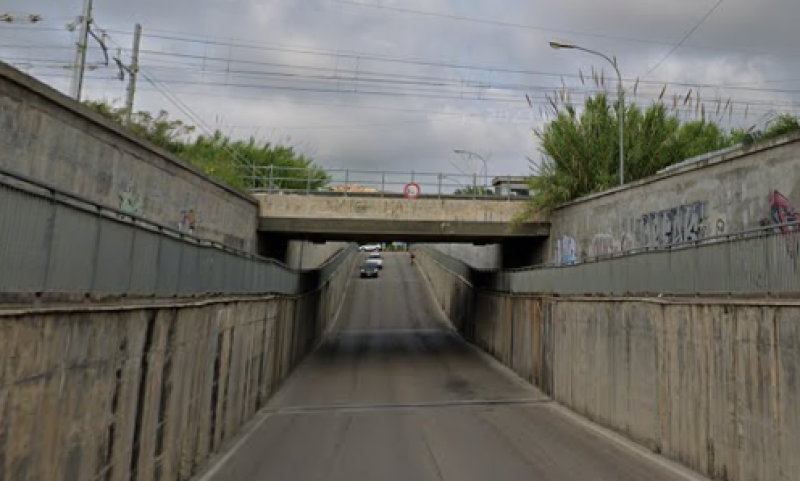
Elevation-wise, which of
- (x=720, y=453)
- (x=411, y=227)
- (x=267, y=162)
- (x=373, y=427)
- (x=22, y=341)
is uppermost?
(x=267, y=162)

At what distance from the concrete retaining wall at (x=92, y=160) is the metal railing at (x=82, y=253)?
259 cm

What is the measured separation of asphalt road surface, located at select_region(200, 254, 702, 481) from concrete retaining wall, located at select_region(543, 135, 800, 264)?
5.97 meters

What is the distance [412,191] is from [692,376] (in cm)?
1847

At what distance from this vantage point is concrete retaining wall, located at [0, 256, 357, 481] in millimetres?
4715

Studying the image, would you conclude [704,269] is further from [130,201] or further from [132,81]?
[132,81]

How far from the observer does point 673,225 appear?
633 inches

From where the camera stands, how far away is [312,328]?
29391mm

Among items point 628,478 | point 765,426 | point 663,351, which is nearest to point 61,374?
point 628,478

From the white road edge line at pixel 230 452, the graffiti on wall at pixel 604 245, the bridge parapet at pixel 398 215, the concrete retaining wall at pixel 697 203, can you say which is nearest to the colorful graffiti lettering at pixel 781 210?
the concrete retaining wall at pixel 697 203

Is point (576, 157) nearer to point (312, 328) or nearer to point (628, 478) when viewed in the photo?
point (312, 328)

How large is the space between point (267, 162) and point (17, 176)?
5548 centimetres

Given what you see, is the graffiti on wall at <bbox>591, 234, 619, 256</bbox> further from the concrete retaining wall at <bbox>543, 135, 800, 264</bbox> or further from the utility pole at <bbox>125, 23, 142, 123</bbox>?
the utility pole at <bbox>125, 23, 142, 123</bbox>

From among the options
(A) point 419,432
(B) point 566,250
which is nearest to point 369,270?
(B) point 566,250

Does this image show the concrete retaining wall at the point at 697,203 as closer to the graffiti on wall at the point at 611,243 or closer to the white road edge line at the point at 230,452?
the graffiti on wall at the point at 611,243
